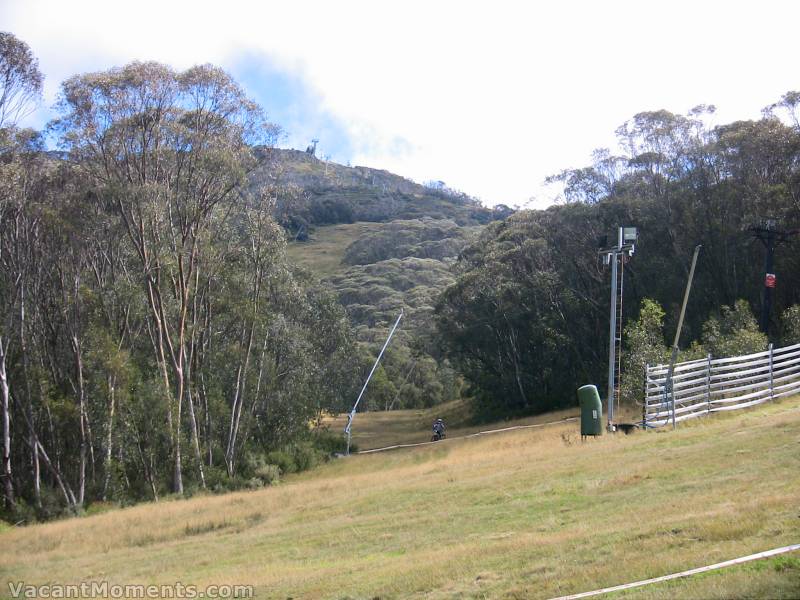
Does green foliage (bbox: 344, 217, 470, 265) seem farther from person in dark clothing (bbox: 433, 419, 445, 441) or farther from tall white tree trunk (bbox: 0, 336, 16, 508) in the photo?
tall white tree trunk (bbox: 0, 336, 16, 508)

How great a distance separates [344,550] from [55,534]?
12.3m

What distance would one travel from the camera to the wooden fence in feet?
76.8

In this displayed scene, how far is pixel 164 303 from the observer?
128ft

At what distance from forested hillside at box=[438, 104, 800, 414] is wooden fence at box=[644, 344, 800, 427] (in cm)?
694

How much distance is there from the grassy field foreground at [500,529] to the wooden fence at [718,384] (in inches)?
32.9

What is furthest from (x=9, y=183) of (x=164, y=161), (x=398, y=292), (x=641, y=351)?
(x=398, y=292)

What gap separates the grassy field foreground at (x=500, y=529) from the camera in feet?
28.3

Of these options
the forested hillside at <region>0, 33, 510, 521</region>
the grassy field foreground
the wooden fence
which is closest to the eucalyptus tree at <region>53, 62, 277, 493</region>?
the forested hillside at <region>0, 33, 510, 521</region>

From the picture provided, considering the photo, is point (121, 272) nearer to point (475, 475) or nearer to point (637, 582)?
point (475, 475)

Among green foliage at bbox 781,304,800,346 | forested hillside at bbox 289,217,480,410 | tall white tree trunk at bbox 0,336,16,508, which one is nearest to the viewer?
tall white tree trunk at bbox 0,336,16,508

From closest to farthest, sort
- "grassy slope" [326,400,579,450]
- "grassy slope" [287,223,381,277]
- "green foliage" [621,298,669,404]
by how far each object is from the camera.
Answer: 1. "green foliage" [621,298,669,404]
2. "grassy slope" [326,400,579,450]
3. "grassy slope" [287,223,381,277]

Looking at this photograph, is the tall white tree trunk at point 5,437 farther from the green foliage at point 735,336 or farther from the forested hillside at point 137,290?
the green foliage at point 735,336

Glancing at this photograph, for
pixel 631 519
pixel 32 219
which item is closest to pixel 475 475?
pixel 631 519

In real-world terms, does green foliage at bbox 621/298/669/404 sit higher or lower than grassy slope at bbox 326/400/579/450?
higher
